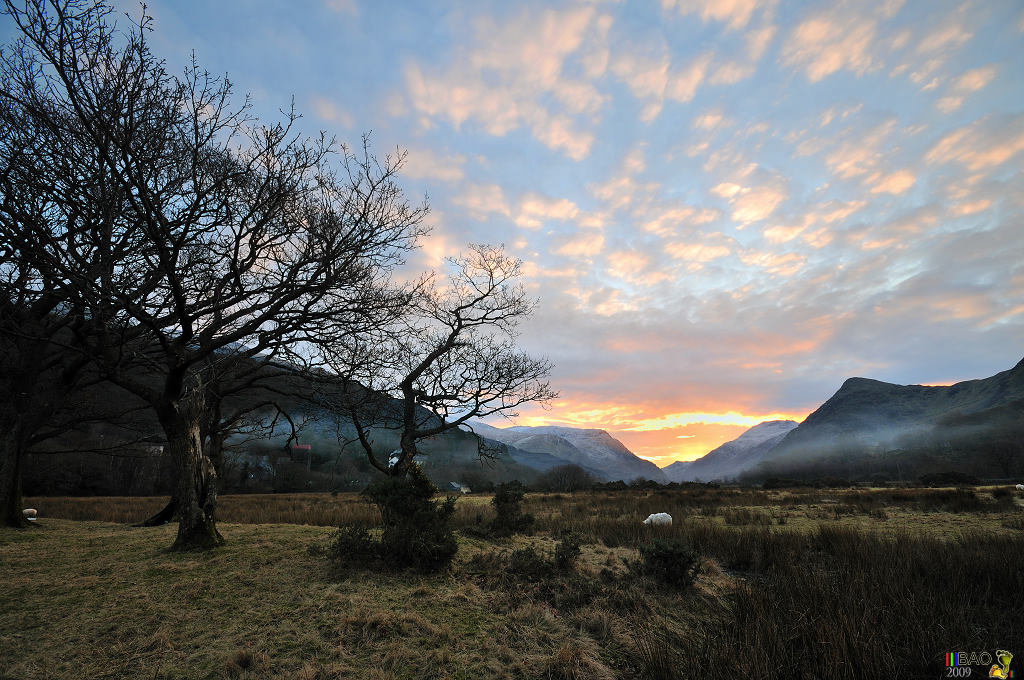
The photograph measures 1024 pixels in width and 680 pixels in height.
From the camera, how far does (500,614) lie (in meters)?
5.03

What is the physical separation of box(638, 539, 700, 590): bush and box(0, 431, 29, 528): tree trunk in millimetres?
14574

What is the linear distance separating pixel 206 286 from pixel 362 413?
4629mm

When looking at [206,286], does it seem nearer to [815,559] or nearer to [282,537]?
[282,537]

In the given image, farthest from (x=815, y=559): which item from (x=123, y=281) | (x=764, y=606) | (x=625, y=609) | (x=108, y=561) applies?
(x=123, y=281)

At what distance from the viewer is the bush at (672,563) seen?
6105 mm

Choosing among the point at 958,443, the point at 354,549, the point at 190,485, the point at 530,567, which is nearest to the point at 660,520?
the point at 530,567

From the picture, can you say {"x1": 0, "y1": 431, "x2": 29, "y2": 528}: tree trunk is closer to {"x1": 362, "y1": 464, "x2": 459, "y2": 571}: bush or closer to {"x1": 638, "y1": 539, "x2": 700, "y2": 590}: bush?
{"x1": 362, "y1": 464, "x2": 459, "y2": 571}: bush

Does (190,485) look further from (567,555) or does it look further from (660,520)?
(660,520)

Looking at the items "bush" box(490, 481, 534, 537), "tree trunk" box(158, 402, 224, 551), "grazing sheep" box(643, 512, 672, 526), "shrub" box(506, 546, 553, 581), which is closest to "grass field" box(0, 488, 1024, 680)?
"shrub" box(506, 546, 553, 581)

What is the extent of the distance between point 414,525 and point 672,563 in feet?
13.5

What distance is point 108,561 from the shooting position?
273 inches

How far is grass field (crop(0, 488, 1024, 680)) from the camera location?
3543 millimetres

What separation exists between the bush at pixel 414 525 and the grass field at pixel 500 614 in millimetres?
357

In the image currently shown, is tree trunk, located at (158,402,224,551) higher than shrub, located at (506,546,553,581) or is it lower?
higher
